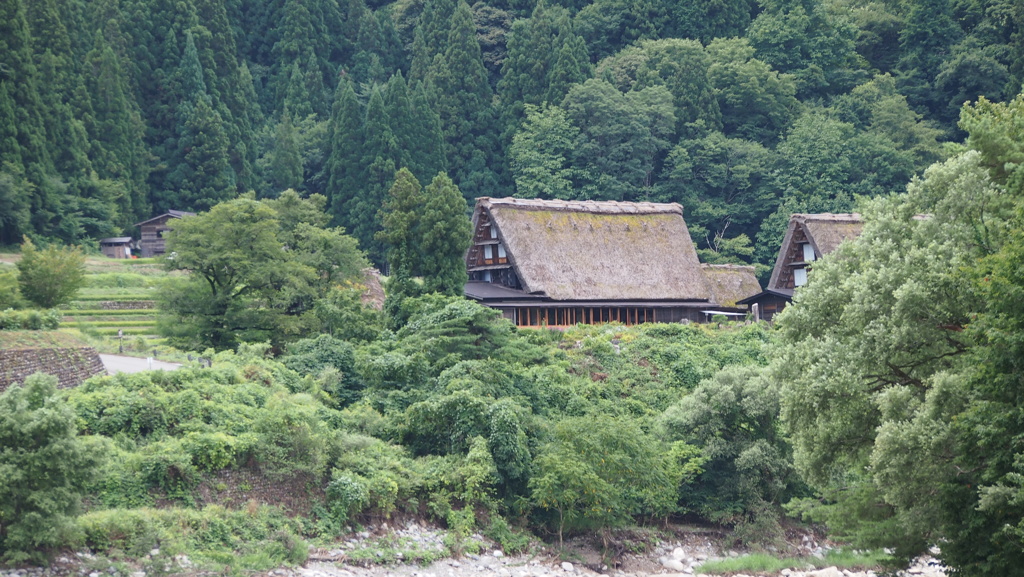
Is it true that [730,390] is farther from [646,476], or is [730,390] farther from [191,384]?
[191,384]

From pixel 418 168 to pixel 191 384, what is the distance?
32.8 meters

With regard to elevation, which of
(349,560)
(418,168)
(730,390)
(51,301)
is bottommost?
(349,560)

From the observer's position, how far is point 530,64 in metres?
62.1

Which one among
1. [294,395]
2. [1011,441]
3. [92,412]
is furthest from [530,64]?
[1011,441]

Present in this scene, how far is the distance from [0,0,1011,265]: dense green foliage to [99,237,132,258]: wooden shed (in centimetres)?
50

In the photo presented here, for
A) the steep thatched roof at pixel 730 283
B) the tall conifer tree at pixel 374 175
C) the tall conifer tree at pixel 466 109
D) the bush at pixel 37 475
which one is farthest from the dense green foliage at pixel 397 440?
the tall conifer tree at pixel 466 109

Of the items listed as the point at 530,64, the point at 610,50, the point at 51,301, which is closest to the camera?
the point at 51,301

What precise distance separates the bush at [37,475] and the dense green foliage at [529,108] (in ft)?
108

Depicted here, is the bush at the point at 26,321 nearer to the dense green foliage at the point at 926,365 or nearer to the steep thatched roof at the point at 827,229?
the dense green foliage at the point at 926,365

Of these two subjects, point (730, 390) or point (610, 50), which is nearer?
point (730, 390)

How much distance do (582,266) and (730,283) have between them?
24.0ft

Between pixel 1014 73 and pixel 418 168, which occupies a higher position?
pixel 1014 73

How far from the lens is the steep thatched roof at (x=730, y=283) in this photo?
1790 inches

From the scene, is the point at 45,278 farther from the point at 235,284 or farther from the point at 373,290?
the point at 373,290
